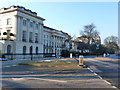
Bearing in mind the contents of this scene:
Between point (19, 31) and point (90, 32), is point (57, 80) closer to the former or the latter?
point (19, 31)

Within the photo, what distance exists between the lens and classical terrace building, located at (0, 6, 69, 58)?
46.6 m

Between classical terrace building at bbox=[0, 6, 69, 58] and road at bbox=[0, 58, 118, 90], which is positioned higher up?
classical terrace building at bbox=[0, 6, 69, 58]

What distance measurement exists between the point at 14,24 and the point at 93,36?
41339 mm

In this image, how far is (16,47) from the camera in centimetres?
4669

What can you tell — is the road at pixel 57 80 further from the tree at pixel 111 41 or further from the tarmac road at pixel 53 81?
the tree at pixel 111 41

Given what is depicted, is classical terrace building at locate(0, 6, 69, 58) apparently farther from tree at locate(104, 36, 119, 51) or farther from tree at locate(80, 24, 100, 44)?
tree at locate(104, 36, 119, 51)

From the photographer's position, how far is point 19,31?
1929 inches


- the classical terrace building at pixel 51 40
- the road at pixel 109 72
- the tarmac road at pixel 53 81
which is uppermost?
the classical terrace building at pixel 51 40

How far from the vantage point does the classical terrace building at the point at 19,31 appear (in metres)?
46.6

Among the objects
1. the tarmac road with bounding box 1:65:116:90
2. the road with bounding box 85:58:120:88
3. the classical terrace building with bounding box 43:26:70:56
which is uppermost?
the classical terrace building with bounding box 43:26:70:56

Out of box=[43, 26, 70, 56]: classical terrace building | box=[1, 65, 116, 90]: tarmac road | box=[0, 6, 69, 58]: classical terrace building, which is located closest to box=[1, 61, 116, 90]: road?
box=[1, 65, 116, 90]: tarmac road

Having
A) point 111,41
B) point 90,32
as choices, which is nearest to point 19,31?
point 90,32

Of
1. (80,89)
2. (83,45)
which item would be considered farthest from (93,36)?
(80,89)

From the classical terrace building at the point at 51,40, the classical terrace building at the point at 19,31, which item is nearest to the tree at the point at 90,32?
the classical terrace building at the point at 51,40
